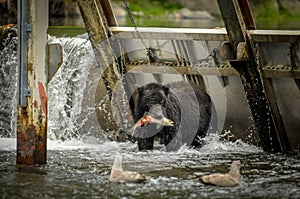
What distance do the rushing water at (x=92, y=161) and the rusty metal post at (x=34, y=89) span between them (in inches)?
10.1

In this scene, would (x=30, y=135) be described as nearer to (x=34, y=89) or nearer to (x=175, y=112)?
(x=34, y=89)

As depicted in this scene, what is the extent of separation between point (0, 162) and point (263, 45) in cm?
380

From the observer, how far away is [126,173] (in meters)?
7.47

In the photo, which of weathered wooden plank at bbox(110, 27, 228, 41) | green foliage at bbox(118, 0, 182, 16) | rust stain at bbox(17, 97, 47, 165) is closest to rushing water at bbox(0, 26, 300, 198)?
rust stain at bbox(17, 97, 47, 165)

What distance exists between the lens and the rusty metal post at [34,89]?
327 inches

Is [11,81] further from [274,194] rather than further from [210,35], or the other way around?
[274,194]

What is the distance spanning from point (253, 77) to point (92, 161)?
8.21 feet

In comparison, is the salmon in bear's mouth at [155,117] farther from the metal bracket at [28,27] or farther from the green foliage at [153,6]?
the green foliage at [153,6]

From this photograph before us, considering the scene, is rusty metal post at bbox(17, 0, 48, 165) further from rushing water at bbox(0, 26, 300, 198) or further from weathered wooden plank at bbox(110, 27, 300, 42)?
weathered wooden plank at bbox(110, 27, 300, 42)

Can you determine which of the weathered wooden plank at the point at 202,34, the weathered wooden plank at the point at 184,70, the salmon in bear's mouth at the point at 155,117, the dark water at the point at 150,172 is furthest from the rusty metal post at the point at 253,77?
the salmon in bear's mouth at the point at 155,117

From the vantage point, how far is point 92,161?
9.12 meters

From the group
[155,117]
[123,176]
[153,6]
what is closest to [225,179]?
[123,176]

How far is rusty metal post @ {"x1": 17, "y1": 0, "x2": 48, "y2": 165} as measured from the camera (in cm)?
830

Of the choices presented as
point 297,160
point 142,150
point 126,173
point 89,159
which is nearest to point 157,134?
point 142,150
